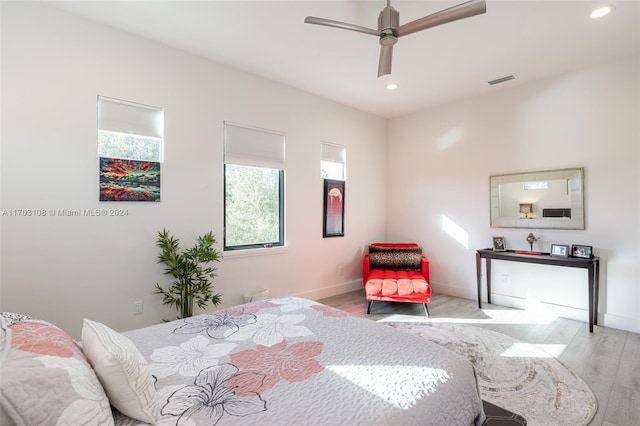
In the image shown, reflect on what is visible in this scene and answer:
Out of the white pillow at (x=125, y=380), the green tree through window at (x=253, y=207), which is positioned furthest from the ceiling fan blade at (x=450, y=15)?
the white pillow at (x=125, y=380)

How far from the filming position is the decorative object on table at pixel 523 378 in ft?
6.31

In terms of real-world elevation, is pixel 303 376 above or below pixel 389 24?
below

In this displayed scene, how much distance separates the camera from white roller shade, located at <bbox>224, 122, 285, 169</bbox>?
3514mm

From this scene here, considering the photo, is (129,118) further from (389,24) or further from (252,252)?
(389,24)

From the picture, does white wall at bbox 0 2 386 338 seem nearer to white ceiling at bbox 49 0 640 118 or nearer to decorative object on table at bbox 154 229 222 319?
decorative object on table at bbox 154 229 222 319

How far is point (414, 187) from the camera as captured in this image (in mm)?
5070

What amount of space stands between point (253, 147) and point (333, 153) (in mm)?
1369

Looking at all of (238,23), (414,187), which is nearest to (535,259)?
(414,187)

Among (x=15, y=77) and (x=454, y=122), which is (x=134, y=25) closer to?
(x=15, y=77)

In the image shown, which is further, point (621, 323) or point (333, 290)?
point (333, 290)

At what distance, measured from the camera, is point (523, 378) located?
90.4 inches

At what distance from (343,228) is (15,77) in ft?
12.5

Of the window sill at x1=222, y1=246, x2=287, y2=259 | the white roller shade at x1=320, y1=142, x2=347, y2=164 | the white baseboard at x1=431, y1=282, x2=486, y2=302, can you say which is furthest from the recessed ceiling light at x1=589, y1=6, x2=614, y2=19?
the window sill at x1=222, y1=246, x2=287, y2=259

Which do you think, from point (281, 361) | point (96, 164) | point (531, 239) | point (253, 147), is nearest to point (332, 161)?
point (253, 147)
